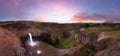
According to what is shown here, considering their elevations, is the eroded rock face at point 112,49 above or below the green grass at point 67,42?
above

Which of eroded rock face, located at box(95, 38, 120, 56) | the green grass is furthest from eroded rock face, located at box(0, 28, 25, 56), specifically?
eroded rock face, located at box(95, 38, 120, 56)

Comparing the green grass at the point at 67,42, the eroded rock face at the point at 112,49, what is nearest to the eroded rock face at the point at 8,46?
the green grass at the point at 67,42

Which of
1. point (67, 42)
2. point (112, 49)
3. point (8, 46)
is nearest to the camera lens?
point (112, 49)

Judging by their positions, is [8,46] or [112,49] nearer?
[112,49]

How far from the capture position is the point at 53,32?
17.9 meters

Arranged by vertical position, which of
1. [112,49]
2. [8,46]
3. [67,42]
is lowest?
[67,42]

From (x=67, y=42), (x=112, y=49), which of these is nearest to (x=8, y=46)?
(x=67, y=42)

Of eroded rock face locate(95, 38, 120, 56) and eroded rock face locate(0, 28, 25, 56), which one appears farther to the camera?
eroded rock face locate(0, 28, 25, 56)

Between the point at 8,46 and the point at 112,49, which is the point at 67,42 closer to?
the point at 8,46

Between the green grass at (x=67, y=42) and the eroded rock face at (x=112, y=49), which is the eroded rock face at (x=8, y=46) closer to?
the green grass at (x=67, y=42)

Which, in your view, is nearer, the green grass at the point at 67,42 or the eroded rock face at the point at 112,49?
the eroded rock face at the point at 112,49

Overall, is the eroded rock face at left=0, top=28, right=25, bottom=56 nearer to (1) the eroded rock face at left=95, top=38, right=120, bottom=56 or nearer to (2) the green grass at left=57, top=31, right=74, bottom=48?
(2) the green grass at left=57, top=31, right=74, bottom=48

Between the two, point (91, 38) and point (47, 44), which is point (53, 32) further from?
point (91, 38)

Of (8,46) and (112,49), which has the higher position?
(112,49)
